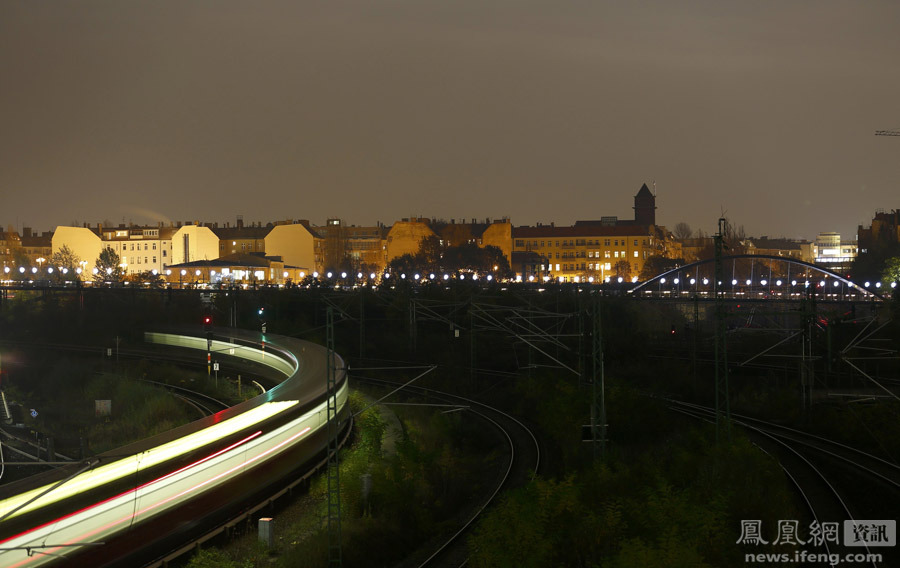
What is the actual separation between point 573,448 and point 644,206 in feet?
408

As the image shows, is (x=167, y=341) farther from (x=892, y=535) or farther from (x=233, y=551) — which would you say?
(x=892, y=535)

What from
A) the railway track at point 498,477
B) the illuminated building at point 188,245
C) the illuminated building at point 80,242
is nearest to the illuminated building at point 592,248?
the illuminated building at point 188,245

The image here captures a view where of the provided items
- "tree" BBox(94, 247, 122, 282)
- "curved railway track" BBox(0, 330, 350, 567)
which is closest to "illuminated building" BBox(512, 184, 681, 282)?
"tree" BBox(94, 247, 122, 282)

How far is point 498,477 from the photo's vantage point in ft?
66.0

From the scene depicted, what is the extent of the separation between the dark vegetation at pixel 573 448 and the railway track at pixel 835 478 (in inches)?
43.5

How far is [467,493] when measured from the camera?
61.1ft

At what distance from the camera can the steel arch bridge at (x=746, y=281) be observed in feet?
209

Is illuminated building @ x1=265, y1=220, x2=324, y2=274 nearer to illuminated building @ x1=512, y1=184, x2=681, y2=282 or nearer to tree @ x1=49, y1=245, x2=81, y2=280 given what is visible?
tree @ x1=49, y1=245, x2=81, y2=280

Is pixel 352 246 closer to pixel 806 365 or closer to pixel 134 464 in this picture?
pixel 806 365

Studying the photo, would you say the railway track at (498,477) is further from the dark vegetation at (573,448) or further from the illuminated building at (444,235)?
the illuminated building at (444,235)

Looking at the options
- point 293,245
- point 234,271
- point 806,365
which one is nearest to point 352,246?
point 293,245

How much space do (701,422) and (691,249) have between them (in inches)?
5116

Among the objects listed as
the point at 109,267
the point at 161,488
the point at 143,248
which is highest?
the point at 143,248

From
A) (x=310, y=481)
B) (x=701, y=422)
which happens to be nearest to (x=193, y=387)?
(x=310, y=481)
